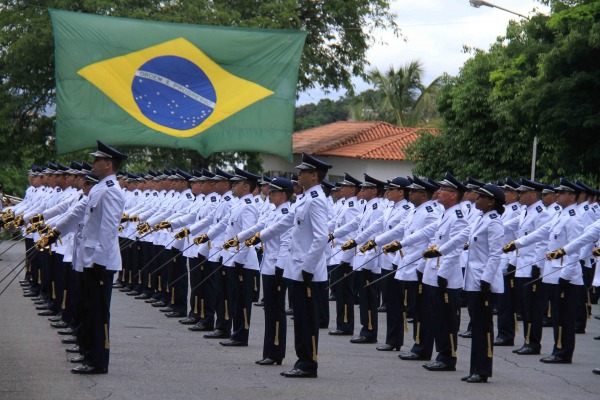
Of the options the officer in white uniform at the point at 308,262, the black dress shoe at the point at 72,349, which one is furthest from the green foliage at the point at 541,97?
→ the black dress shoe at the point at 72,349

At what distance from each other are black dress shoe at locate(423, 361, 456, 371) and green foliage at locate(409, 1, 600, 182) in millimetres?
10555

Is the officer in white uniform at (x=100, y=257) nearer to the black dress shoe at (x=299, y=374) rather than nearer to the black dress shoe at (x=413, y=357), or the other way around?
the black dress shoe at (x=299, y=374)

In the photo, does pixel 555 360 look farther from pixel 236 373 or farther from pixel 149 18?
pixel 149 18

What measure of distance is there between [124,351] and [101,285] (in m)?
1.95

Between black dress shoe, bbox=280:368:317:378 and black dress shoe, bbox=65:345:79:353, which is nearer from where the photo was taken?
black dress shoe, bbox=280:368:317:378

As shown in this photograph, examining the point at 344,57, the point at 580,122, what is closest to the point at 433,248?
the point at 580,122

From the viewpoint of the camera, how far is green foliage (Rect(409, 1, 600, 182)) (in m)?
22.0

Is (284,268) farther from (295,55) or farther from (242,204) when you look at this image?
(295,55)

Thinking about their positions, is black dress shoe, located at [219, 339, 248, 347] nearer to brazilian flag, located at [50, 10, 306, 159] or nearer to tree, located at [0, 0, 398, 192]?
brazilian flag, located at [50, 10, 306, 159]

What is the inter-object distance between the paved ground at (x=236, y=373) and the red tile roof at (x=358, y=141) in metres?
30.5

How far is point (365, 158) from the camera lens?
45594 millimetres

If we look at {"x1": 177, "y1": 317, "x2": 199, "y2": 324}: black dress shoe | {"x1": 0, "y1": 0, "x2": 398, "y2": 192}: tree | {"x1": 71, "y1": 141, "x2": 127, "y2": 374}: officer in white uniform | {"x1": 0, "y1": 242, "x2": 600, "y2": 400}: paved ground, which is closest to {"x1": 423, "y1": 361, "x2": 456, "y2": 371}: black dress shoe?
{"x1": 0, "y1": 242, "x2": 600, "y2": 400}: paved ground

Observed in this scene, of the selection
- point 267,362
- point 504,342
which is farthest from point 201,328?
point 504,342

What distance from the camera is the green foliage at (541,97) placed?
2203 centimetres
